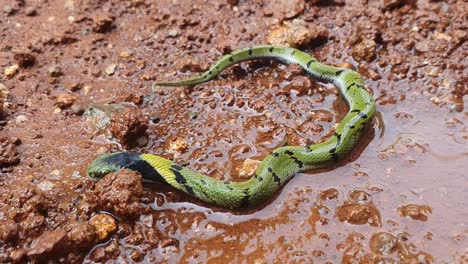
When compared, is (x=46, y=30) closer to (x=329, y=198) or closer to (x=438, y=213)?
(x=329, y=198)

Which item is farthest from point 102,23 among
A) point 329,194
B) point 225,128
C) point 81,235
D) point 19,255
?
point 329,194

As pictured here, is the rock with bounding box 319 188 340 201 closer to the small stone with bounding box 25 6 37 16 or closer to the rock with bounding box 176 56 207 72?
the rock with bounding box 176 56 207 72

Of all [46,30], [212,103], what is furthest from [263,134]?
[46,30]

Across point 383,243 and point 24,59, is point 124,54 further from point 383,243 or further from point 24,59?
point 383,243

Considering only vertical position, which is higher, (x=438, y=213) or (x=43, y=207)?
(x=438, y=213)

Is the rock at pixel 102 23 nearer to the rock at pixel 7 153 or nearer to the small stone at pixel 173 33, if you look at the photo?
the small stone at pixel 173 33

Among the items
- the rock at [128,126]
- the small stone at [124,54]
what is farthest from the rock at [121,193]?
the small stone at [124,54]
